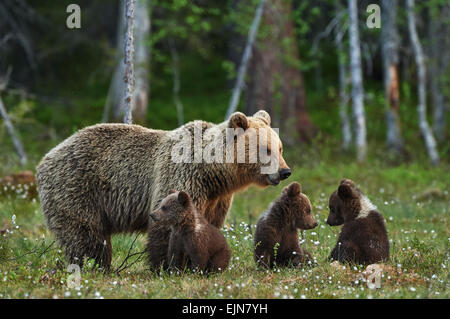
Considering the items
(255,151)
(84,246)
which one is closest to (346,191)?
(255,151)

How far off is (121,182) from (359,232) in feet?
8.76

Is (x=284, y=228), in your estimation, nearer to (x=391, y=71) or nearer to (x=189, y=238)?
(x=189, y=238)

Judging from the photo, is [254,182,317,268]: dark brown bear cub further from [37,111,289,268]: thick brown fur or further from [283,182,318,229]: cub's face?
[37,111,289,268]: thick brown fur

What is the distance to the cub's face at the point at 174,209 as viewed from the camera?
625cm

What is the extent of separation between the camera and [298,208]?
6836mm

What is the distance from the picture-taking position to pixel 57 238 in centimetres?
705

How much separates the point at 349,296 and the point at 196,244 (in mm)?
1568

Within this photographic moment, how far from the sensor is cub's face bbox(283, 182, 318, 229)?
6812 mm

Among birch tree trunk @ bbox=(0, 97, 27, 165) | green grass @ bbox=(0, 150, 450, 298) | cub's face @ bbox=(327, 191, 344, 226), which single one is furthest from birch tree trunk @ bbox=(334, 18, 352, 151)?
cub's face @ bbox=(327, 191, 344, 226)

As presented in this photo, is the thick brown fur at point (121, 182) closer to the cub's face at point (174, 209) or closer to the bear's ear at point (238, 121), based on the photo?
the bear's ear at point (238, 121)

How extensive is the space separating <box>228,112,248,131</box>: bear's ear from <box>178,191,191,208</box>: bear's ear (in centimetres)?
98

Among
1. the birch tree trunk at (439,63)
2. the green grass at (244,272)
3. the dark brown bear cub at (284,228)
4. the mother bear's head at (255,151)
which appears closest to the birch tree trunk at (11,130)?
the green grass at (244,272)
